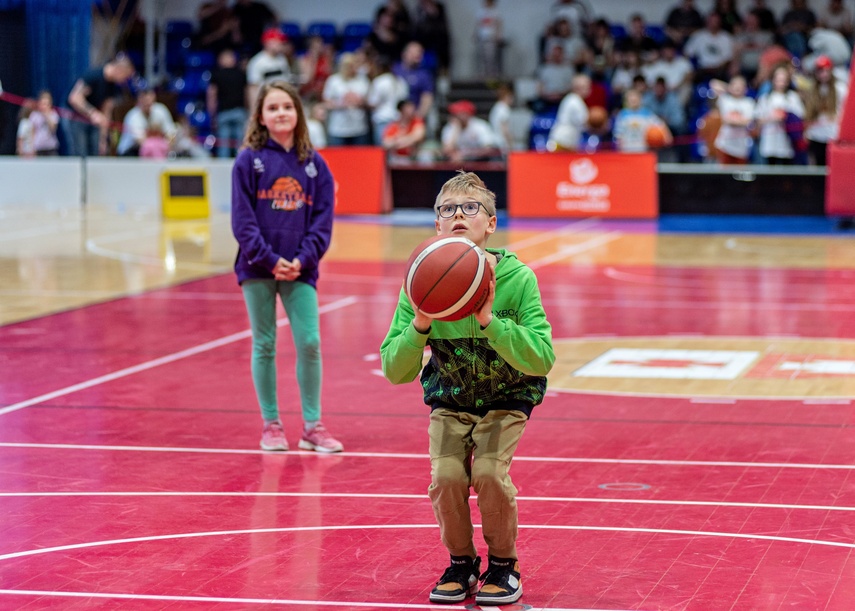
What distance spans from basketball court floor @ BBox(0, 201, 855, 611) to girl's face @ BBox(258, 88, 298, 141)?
175 cm

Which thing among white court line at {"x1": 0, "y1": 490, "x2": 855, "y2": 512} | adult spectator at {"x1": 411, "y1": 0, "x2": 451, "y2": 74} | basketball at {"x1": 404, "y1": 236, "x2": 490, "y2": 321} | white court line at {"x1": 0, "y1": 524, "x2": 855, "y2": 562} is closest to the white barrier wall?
adult spectator at {"x1": 411, "y1": 0, "x2": 451, "y2": 74}

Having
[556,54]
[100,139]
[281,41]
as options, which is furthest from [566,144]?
[100,139]

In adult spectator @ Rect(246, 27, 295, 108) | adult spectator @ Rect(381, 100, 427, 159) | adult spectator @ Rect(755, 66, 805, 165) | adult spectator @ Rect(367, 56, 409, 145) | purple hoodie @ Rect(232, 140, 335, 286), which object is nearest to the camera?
purple hoodie @ Rect(232, 140, 335, 286)

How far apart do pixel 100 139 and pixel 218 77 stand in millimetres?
2816

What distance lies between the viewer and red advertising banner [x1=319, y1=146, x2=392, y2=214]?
947 inches

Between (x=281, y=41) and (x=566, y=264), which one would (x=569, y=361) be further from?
(x=281, y=41)

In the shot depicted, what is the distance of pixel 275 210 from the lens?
7.43 meters

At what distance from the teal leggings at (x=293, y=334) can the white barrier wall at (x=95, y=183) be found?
17.3 metres

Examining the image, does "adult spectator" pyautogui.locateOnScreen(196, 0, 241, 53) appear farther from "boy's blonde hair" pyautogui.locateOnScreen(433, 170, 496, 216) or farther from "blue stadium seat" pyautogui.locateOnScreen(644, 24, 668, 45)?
"boy's blonde hair" pyautogui.locateOnScreen(433, 170, 496, 216)

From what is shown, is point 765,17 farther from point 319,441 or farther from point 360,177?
point 319,441

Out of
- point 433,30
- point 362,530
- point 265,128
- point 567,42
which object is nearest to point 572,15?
point 567,42

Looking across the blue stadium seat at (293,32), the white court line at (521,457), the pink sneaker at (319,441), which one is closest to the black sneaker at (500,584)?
the white court line at (521,457)

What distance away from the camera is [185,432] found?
Result: 26.0ft

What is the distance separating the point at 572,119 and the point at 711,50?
396 centimetres
